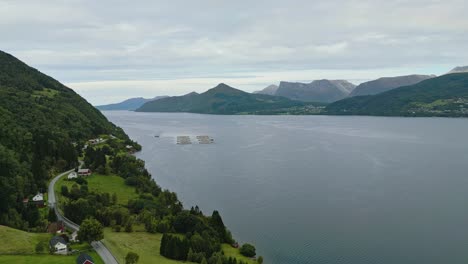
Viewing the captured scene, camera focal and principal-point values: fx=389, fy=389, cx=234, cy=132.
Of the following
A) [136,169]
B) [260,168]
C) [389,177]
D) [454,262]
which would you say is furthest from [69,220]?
[389,177]

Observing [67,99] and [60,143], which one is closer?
[60,143]

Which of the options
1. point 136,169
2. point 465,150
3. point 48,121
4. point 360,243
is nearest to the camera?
point 360,243

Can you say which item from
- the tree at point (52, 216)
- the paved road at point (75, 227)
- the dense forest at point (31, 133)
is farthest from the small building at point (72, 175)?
the tree at point (52, 216)

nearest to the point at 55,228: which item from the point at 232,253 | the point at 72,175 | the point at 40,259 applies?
the point at 40,259

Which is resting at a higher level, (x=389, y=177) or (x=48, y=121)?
(x=48, y=121)

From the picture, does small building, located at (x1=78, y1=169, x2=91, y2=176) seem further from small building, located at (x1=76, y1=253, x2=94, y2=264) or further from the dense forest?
small building, located at (x1=76, y1=253, x2=94, y2=264)

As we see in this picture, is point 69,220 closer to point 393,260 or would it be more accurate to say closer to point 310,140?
point 393,260

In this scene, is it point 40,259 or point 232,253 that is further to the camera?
point 232,253

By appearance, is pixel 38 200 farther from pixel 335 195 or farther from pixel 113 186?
pixel 335 195
